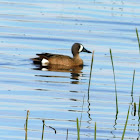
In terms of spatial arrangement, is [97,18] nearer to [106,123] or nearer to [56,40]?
[56,40]

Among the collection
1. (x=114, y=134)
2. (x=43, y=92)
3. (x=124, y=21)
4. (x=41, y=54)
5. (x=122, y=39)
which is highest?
(x=124, y=21)

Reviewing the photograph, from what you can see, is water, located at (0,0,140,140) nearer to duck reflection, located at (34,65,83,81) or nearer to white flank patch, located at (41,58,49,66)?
duck reflection, located at (34,65,83,81)

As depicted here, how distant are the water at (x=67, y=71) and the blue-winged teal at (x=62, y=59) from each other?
0.22 metres

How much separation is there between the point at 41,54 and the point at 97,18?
568cm

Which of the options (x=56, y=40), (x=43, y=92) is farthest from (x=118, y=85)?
(x=56, y=40)

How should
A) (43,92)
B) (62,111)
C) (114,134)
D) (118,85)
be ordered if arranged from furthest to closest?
(118,85) → (43,92) → (62,111) → (114,134)

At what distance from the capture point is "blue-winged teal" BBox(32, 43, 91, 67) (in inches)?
570

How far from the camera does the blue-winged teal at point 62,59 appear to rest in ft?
47.5

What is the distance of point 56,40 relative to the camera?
16500mm

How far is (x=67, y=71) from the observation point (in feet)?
46.8

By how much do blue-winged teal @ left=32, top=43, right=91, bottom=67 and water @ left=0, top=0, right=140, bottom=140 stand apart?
22 centimetres

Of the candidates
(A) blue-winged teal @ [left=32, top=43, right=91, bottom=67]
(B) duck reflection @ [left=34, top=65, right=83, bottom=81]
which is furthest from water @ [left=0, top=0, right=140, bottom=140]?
(A) blue-winged teal @ [left=32, top=43, right=91, bottom=67]

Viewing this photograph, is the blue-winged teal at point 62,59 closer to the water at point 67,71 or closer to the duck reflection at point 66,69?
the duck reflection at point 66,69

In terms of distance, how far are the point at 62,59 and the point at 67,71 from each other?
579 millimetres
